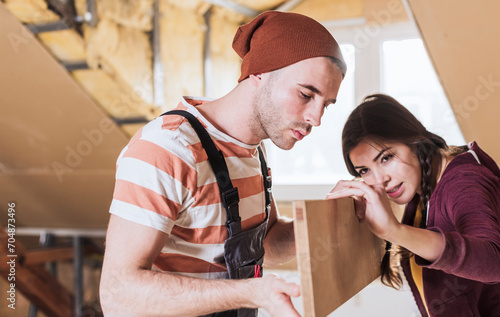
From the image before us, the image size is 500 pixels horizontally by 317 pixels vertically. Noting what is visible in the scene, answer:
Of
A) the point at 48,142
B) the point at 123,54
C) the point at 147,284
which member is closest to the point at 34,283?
the point at 48,142

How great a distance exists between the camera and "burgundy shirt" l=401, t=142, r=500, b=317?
0.96 m

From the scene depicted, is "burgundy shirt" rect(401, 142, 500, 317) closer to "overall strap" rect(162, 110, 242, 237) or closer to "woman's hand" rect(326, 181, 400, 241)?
"woman's hand" rect(326, 181, 400, 241)

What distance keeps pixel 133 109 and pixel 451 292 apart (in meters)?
2.05

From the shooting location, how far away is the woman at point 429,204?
3.18 ft

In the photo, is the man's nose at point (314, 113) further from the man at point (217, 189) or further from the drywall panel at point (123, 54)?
the drywall panel at point (123, 54)

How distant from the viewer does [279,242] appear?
1.53 metres

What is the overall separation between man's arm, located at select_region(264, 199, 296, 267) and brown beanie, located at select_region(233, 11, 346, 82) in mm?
534

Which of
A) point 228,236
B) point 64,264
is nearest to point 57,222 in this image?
point 64,264

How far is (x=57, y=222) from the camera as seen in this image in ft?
12.4

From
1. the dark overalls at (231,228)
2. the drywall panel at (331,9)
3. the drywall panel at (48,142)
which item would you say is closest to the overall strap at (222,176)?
the dark overalls at (231,228)

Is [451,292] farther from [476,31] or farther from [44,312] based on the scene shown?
[44,312]

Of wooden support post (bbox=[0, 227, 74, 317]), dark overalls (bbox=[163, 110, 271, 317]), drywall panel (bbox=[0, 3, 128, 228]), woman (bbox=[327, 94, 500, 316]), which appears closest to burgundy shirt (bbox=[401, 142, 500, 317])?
woman (bbox=[327, 94, 500, 316])

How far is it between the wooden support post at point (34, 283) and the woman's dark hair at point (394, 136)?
2.59 meters

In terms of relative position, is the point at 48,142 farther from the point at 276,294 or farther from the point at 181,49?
the point at 276,294
